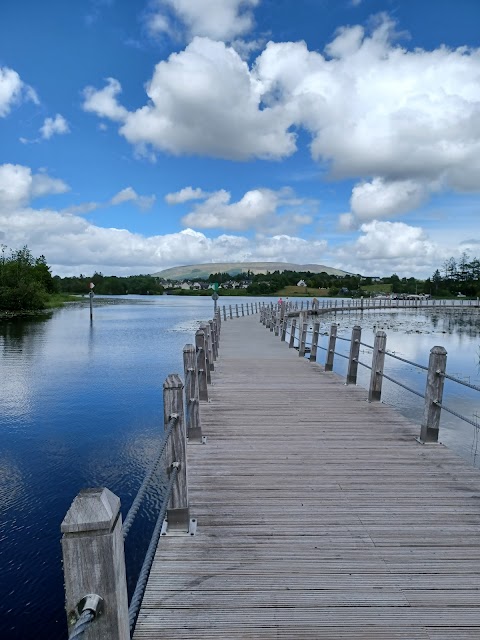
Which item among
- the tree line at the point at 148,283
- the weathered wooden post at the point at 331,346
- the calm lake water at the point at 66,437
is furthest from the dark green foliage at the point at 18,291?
the weathered wooden post at the point at 331,346

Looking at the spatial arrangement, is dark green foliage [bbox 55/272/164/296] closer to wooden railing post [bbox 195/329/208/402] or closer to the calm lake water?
the calm lake water

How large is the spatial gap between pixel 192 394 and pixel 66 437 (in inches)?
244

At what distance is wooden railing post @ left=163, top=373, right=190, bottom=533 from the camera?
3599 mm

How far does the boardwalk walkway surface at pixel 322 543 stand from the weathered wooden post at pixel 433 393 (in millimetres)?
220

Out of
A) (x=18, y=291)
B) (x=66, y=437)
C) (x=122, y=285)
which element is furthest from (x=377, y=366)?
(x=122, y=285)

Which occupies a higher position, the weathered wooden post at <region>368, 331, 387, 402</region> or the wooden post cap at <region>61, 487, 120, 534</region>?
the wooden post cap at <region>61, 487, 120, 534</region>

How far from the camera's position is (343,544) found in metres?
3.60

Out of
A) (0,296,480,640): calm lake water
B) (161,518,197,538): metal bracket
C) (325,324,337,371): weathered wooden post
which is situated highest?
(325,324,337,371): weathered wooden post

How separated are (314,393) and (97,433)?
18.2ft

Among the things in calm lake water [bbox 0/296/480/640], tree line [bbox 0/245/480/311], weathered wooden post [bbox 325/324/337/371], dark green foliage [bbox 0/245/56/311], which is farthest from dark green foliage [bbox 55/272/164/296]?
Result: weathered wooden post [bbox 325/324/337/371]

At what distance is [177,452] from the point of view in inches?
143

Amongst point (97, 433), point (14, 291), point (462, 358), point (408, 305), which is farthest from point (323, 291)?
point (97, 433)

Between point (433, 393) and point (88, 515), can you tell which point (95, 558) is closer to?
point (88, 515)

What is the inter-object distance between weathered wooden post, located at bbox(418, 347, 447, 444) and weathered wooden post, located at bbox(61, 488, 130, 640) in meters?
5.15
